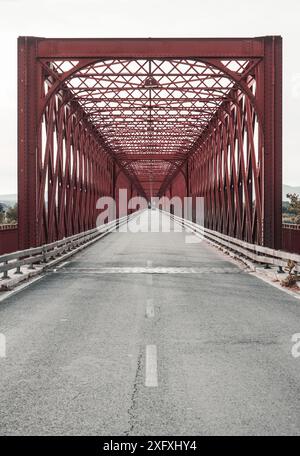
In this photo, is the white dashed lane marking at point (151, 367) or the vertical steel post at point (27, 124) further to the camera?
the vertical steel post at point (27, 124)

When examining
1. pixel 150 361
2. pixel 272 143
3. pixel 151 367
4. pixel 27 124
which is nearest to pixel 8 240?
pixel 27 124

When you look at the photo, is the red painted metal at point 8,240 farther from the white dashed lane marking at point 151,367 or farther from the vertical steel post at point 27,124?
the white dashed lane marking at point 151,367

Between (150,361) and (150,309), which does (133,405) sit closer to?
(150,361)

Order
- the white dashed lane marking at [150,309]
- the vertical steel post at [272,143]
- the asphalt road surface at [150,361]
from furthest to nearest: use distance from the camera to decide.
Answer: the vertical steel post at [272,143], the white dashed lane marking at [150,309], the asphalt road surface at [150,361]

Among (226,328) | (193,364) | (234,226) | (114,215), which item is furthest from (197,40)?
(114,215)

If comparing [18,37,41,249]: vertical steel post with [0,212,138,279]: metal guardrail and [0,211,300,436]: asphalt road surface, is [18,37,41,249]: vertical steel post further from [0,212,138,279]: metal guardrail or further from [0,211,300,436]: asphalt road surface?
[0,211,300,436]: asphalt road surface

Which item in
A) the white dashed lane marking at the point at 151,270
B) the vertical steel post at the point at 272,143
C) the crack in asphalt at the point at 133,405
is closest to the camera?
the crack in asphalt at the point at 133,405

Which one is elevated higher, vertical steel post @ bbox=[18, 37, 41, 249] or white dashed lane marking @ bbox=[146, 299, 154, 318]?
vertical steel post @ bbox=[18, 37, 41, 249]

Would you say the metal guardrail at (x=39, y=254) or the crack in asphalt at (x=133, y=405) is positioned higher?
the metal guardrail at (x=39, y=254)

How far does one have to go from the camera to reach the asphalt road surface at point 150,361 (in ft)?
→ 16.2

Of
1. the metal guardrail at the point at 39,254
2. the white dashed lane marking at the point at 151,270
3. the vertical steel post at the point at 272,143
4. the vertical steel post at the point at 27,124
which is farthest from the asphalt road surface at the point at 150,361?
the vertical steel post at the point at 27,124

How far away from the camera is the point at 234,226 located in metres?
24.4

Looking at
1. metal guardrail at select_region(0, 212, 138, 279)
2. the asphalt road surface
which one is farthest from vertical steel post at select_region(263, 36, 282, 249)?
metal guardrail at select_region(0, 212, 138, 279)

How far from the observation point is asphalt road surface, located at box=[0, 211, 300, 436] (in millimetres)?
4934
